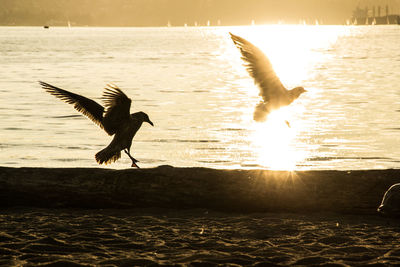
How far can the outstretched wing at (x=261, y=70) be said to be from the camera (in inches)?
456

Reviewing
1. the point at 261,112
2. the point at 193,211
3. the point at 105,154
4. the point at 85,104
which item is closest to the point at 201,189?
the point at 193,211

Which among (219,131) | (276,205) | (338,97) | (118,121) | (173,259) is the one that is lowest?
(173,259)

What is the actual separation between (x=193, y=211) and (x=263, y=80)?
9.66ft

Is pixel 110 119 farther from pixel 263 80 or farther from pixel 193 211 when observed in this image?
pixel 263 80

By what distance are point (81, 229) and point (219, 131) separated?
14734mm

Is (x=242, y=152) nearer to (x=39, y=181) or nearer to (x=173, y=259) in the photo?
(x=39, y=181)

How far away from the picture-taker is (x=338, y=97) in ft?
121

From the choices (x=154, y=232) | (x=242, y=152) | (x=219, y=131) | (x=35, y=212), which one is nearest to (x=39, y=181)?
(x=35, y=212)

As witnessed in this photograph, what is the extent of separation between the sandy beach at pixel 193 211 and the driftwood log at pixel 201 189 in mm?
15

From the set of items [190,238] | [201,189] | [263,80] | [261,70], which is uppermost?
[261,70]

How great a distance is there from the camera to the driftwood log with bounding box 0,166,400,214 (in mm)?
10344

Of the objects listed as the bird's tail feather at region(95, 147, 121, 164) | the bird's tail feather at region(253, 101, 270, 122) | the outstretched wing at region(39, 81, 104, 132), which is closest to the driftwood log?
the bird's tail feather at region(95, 147, 121, 164)

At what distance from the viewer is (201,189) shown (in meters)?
10.5

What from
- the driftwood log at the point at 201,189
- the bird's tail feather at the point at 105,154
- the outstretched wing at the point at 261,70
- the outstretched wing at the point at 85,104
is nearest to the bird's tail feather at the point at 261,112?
the outstretched wing at the point at 261,70
